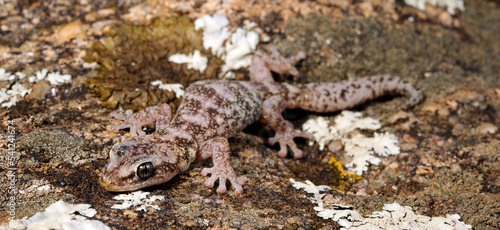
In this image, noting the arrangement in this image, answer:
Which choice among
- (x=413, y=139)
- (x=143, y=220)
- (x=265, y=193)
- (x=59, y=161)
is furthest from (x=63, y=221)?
(x=413, y=139)

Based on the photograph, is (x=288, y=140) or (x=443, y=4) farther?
(x=443, y=4)

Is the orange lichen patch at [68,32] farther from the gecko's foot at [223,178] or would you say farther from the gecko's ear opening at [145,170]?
the gecko's foot at [223,178]

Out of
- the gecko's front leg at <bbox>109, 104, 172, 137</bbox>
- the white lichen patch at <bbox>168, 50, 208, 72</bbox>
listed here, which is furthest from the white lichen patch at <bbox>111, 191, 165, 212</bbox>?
the white lichen patch at <bbox>168, 50, 208, 72</bbox>

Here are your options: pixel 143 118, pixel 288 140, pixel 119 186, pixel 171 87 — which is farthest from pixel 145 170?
pixel 288 140

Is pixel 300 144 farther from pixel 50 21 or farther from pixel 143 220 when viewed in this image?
pixel 50 21

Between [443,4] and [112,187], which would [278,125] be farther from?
[443,4]

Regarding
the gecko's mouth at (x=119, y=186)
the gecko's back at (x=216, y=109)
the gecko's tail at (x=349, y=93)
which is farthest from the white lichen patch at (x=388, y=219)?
the gecko's tail at (x=349, y=93)
